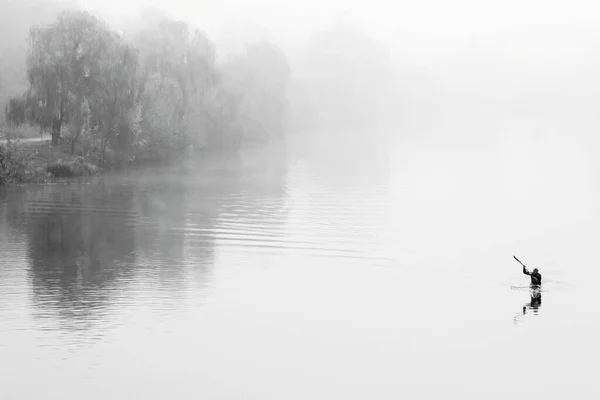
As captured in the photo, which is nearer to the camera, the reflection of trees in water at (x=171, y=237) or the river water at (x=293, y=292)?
the river water at (x=293, y=292)

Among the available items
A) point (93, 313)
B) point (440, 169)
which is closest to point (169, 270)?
point (93, 313)

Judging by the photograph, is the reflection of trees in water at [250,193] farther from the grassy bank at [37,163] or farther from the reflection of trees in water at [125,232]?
the grassy bank at [37,163]

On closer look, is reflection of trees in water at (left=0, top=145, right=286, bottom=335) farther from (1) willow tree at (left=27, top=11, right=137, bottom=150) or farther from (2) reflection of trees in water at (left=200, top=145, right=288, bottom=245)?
(1) willow tree at (left=27, top=11, right=137, bottom=150)

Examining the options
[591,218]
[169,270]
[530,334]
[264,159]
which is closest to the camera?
[530,334]

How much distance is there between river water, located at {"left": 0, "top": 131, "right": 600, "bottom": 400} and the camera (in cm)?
2783

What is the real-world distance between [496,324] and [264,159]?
61420 millimetres

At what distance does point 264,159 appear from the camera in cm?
9306

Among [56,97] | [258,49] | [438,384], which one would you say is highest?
[258,49]

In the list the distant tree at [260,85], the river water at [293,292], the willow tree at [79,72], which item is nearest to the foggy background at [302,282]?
the river water at [293,292]

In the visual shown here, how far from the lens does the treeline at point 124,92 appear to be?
234 ft

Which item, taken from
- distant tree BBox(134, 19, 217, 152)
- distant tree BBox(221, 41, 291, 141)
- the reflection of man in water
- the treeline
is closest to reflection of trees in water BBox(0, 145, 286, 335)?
the treeline

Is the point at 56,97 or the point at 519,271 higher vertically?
the point at 56,97

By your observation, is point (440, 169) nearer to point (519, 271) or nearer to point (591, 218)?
point (591, 218)

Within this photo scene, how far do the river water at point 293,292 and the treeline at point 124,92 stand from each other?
6.59m
